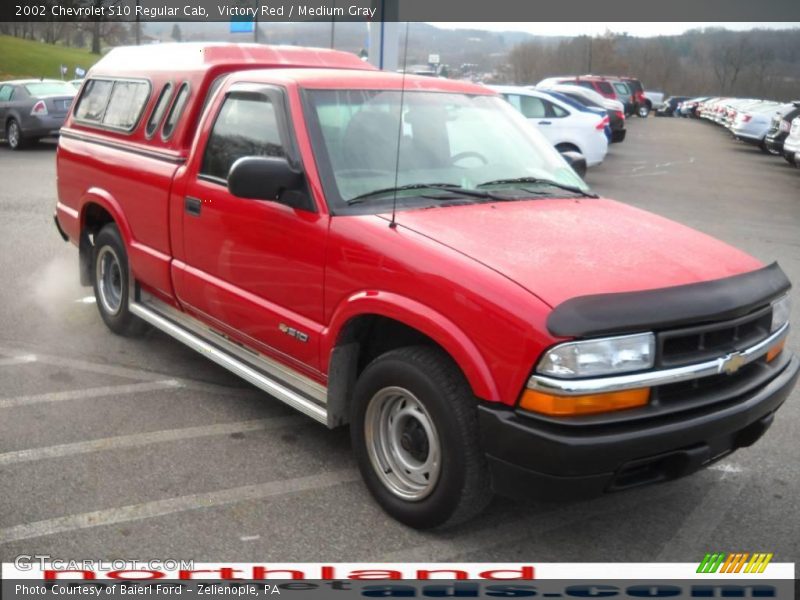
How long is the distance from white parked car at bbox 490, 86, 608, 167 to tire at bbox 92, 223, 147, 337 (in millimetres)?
11854

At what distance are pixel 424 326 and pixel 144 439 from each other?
192cm

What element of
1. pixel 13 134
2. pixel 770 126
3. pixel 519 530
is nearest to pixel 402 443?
pixel 519 530

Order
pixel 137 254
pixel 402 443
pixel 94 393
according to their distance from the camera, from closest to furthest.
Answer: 1. pixel 402 443
2. pixel 94 393
3. pixel 137 254

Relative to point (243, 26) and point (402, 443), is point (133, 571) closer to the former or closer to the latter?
point (402, 443)

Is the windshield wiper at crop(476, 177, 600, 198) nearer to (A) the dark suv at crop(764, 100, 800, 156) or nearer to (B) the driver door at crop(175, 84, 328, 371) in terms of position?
(B) the driver door at crop(175, 84, 328, 371)

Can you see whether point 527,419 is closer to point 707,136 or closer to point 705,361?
point 705,361

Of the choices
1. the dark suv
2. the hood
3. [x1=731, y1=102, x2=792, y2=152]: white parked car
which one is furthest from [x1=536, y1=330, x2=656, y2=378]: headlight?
[x1=731, y1=102, x2=792, y2=152]: white parked car

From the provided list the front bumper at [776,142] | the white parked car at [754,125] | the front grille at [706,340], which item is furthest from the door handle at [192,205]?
the white parked car at [754,125]

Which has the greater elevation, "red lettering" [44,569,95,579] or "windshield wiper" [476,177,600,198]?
"windshield wiper" [476,177,600,198]

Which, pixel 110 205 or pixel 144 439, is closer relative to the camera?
pixel 144 439

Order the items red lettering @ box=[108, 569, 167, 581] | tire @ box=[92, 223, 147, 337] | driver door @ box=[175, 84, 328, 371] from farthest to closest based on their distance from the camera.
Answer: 1. tire @ box=[92, 223, 147, 337]
2. driver door @ box=[175, 84, 328, 371]
3. red lettering @ box=[108, 569, 167, 581]

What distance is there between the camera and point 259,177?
3.79 meters

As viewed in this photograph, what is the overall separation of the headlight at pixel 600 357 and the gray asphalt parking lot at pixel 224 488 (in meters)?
0.90

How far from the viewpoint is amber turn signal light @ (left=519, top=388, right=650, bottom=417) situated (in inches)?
117
